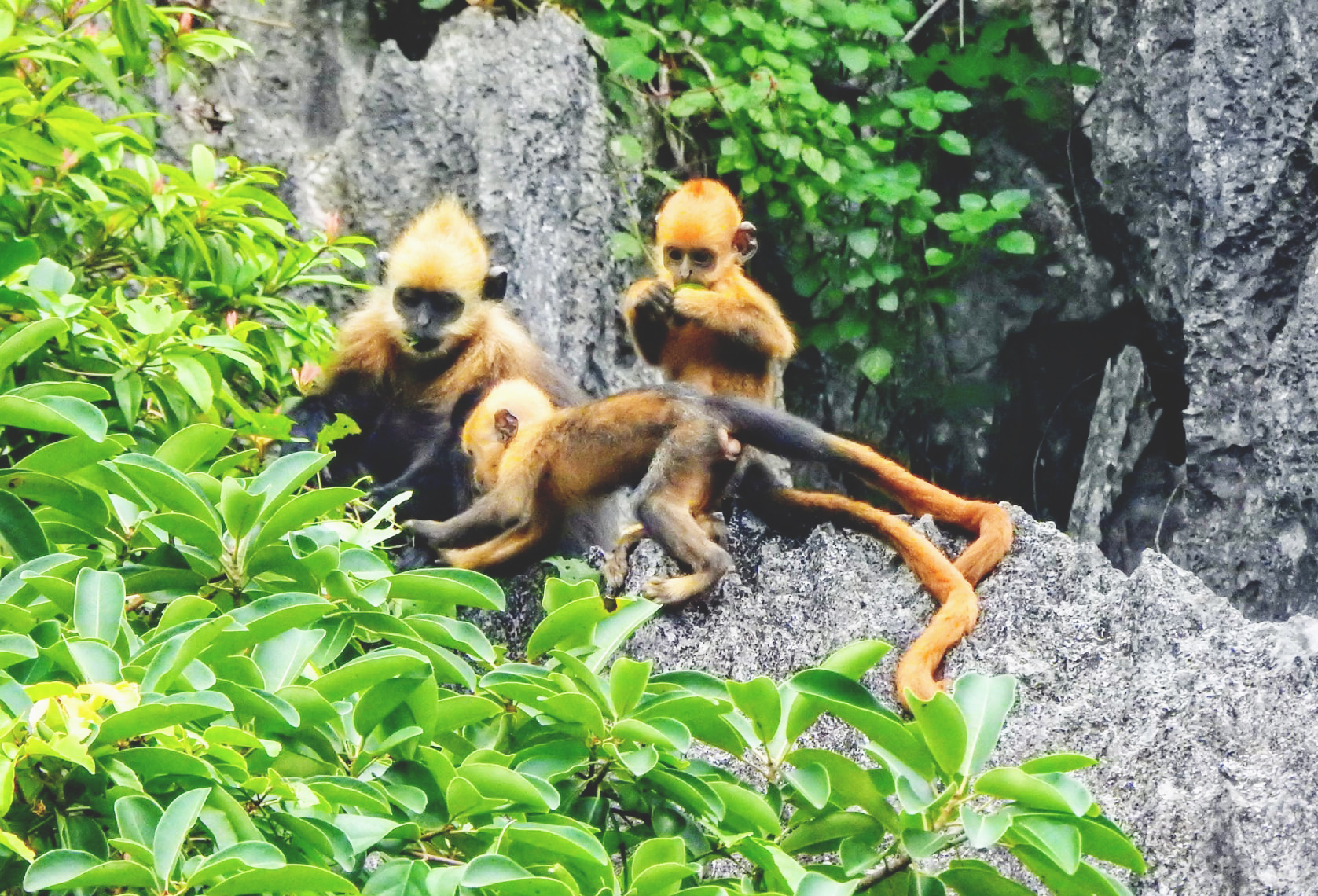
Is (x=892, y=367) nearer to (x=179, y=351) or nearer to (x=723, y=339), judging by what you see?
(x=723, y=339)

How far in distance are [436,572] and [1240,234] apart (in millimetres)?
3629

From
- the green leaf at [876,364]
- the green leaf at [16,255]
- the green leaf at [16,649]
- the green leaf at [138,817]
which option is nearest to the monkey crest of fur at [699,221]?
the green leaf at [876,364]

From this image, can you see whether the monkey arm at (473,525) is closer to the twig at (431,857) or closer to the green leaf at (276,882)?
the twig at (431,857)

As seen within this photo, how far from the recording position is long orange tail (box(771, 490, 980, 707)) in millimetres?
3031

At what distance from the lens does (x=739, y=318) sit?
4.34 meters

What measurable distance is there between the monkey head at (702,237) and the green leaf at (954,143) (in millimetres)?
1308

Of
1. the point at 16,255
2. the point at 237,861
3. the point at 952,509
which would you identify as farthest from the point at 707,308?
the point at 237,861

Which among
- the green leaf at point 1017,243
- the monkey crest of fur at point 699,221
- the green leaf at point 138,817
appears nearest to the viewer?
the green leaf at point 138,817

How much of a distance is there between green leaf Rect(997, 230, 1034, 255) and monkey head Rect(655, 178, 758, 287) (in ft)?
4.15

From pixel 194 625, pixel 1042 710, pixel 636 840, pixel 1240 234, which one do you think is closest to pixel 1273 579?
pixel 1240 234

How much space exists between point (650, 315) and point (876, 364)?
1624mm

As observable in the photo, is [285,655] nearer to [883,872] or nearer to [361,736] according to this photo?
[361,736]

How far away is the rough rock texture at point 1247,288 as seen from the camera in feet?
15.5

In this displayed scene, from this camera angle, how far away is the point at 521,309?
5.57 meters
